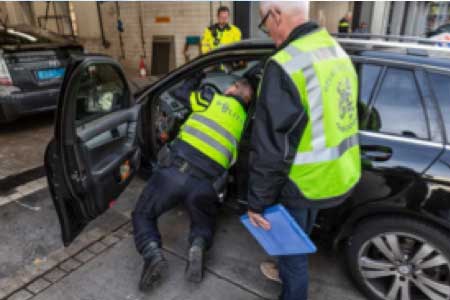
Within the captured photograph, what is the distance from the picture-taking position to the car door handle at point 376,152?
6.68 ft

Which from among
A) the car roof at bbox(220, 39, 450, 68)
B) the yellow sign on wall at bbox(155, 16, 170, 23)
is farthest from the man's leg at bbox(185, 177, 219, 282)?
the yellow sign on wall at bbox(155, 16, 170, 23)

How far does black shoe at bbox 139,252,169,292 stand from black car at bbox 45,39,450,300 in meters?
0.49

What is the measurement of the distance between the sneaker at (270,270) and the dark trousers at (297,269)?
1.42ft

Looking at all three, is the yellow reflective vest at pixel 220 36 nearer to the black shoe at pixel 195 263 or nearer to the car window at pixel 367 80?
the car window at pixel 367 80

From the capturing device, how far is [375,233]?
209 cm

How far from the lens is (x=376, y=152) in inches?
81.4

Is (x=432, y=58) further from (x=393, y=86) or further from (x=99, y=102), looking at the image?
(x=99, y=102)

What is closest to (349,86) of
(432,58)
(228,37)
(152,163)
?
(432,58)

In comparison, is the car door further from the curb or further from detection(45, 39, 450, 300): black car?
the curb

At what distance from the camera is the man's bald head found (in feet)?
5.33

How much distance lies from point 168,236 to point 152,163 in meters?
0.75

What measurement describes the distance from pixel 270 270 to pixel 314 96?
145 cm

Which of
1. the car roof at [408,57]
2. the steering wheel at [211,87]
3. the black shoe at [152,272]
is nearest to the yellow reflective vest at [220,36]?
the steering wheel at [211,87]

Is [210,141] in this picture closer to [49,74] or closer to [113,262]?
[113,262]
